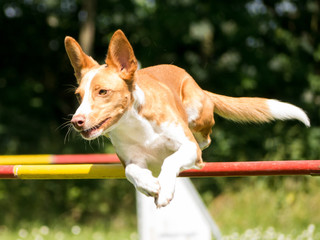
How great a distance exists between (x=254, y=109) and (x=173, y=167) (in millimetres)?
1431

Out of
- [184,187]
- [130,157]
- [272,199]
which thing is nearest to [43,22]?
[272,199]

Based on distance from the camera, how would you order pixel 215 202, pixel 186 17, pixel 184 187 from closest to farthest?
pixel 184 187 → pixel 215 202 → pixel 186 17

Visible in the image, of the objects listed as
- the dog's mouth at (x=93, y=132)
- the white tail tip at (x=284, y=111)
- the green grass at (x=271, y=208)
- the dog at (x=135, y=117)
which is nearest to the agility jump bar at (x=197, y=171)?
the dog at (x=135, y=117)

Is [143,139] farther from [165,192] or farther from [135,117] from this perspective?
[165,192]

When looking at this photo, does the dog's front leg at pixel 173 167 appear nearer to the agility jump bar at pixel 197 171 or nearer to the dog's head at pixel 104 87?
the agility jump bar at pixel 197 171

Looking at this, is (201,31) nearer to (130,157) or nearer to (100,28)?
(100,28)

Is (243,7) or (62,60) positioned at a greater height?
(243,7)

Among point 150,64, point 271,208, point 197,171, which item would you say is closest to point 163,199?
point 197,171

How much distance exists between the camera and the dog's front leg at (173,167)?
343cm

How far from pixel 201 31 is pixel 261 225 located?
5.22 m

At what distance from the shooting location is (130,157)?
3.87m

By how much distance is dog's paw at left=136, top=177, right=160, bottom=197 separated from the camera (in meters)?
3.48

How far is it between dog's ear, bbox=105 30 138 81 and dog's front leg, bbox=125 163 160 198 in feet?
1.85

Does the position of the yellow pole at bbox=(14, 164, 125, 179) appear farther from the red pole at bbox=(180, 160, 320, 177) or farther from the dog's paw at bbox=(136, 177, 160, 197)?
the red pole at bbox=(180, 160, 320, 177)
